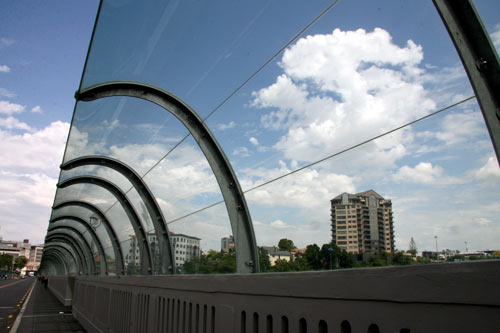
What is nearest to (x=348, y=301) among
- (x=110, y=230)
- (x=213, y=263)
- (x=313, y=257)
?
(x=313, y=257)

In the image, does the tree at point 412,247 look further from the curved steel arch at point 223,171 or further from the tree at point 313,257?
the curved steel arch at point 223,171

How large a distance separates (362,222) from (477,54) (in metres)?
1.39

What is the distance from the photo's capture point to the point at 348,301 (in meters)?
1.65

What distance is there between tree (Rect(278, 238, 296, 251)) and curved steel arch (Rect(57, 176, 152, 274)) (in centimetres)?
626

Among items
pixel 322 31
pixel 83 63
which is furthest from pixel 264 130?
pixel 83 63

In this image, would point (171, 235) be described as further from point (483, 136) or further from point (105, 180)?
point (483, 136)

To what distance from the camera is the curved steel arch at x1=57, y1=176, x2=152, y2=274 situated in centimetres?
1012

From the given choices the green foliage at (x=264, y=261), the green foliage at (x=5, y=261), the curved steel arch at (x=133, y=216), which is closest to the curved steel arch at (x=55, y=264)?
the curved steel arch at (x=133, y=216)

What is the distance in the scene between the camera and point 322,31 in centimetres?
349

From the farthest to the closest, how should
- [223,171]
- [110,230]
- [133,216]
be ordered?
[110,230]
[133,216]
[223,171]

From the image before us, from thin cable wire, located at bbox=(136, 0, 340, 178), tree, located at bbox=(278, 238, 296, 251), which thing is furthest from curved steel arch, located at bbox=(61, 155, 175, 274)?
tree, located at bbox=(278, 238, 296, 251)

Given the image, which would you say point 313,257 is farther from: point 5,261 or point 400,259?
point 5,261

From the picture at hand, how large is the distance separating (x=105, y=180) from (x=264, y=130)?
890 cm

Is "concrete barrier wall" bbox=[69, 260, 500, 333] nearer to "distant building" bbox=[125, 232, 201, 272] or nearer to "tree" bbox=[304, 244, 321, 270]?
"tree" bbox=[304, 244, 321, 270]
